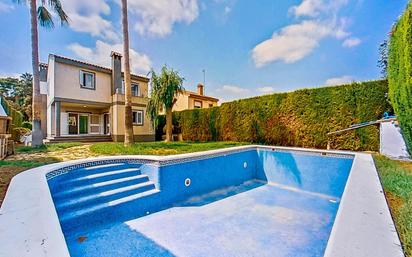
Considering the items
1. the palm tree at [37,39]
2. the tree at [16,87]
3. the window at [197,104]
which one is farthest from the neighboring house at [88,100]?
the tree at [16,87]

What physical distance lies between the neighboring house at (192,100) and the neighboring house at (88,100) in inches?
226

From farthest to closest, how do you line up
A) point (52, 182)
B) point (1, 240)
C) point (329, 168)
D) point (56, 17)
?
point (56, 17) → point (329, 168) → point (52, 182) → point (1, 240)

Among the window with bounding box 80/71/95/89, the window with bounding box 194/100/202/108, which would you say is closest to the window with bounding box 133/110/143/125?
the window with bounding box 80/71/95/89

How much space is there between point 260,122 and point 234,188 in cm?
650

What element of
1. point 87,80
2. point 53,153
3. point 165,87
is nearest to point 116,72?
point 87,80

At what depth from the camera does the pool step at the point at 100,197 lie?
4.74 metres

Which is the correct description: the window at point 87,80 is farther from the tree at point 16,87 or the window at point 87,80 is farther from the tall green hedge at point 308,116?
the tree at point 16,87

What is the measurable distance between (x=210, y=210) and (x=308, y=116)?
866 cm

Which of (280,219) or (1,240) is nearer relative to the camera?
(1,240)

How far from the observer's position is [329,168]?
26.3 feet

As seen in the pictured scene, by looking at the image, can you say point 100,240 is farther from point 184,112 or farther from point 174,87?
point 184,112

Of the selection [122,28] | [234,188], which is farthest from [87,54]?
[234,188]

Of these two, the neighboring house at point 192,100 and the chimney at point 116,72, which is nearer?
the chimney at point 116,72

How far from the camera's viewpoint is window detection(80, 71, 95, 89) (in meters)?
17.6
